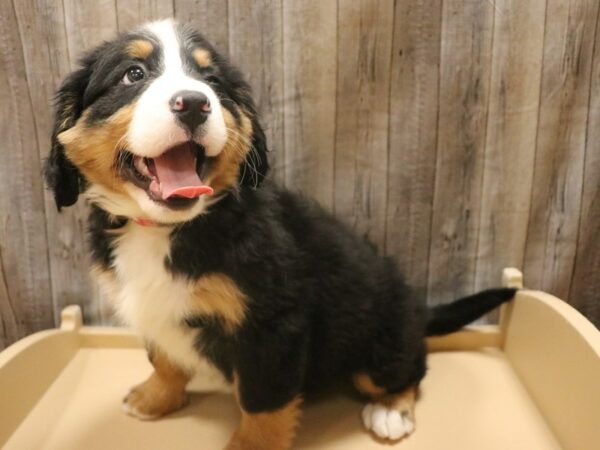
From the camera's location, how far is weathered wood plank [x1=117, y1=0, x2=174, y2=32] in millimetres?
1827

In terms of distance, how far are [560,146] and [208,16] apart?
49.2 inches

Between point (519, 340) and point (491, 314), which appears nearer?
point (519, 340)

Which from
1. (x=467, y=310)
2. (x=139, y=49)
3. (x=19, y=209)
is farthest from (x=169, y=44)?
(x=467, y=310)

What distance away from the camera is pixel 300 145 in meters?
1.96

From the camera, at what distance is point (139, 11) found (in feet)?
6.02

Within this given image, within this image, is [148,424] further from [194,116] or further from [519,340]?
[519,340]

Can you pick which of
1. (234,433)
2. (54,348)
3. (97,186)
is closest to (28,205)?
(54,348)

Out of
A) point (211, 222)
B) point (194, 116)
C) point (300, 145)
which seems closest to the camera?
point (194, 116)

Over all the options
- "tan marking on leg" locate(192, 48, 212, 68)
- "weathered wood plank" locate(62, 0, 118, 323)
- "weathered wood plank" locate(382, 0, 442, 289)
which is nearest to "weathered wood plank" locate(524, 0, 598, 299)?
"weathered wood plank" locate(382, 0, 442, 289)

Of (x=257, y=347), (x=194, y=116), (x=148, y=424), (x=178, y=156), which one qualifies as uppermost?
(x=194, y=116)

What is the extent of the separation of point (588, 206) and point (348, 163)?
0.86 metres

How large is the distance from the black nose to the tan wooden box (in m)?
0.97

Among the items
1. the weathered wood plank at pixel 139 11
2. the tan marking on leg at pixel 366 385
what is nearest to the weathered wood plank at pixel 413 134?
the tan marking on leg at pixel 366 385

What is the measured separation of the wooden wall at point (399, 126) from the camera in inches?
72.4
